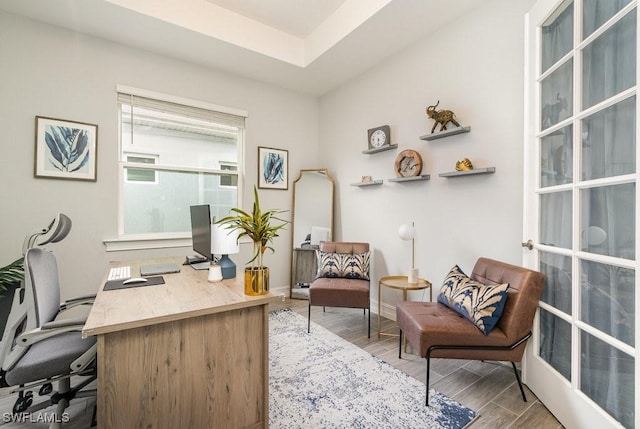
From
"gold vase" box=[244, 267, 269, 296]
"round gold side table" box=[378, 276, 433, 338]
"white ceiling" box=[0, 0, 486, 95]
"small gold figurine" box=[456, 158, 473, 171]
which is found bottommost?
"round gold side table" box=[378, 276, 433, 338]

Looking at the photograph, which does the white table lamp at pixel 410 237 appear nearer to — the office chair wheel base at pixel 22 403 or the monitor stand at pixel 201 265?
the monitor stand at pixel 201 265

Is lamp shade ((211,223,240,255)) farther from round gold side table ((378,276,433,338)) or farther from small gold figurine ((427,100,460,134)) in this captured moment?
small gold figurine ((427,100,460,134))

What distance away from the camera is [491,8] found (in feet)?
7.62

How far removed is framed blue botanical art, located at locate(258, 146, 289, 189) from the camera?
381 centimetres

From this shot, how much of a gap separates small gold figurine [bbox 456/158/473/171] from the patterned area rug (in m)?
1.69

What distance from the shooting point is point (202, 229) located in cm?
227

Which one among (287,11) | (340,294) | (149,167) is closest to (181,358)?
(340,294)

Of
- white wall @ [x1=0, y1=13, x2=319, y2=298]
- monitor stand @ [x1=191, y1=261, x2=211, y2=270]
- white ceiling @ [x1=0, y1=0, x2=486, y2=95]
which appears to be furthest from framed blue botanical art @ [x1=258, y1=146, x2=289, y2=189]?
monitor stand @ [x1=191, y1=261, x2=211, y2=270]

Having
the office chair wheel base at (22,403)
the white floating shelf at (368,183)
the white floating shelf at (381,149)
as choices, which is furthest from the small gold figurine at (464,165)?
the office chair wheel base at (22,403)

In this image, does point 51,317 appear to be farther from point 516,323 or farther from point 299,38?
point 299,38

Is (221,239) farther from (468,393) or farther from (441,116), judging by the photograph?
(441,116)

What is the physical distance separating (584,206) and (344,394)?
176cm

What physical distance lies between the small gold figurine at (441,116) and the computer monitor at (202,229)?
2.10m

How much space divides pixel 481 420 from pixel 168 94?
3.91 metres
